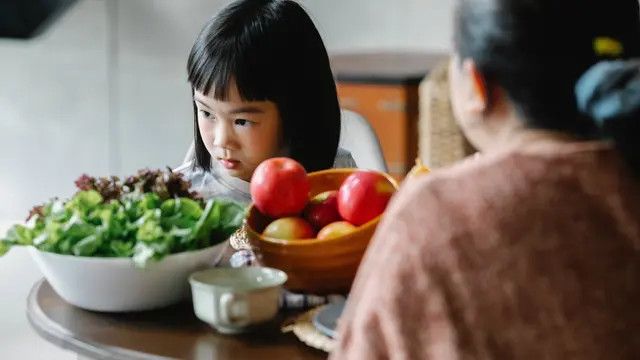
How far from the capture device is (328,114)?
189 centimetres

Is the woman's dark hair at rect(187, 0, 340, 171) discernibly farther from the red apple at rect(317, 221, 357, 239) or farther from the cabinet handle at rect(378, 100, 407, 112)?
the cabinet handle at rect(378, 100, 407, 112)

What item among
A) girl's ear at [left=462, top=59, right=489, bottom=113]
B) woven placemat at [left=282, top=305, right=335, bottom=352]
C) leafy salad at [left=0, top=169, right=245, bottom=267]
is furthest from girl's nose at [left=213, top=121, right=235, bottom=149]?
girl's ear at [left=462, top=59, right=489, bottom=113]

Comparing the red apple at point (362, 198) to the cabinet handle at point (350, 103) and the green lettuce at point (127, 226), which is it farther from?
the cabinet handle at point (350, 103)

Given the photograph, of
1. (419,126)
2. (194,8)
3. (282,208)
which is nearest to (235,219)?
(282,208)

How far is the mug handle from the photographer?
118cm

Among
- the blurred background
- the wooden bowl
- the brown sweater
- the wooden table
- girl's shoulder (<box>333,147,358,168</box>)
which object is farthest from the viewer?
the blurred background

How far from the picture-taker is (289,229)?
4.50 feet

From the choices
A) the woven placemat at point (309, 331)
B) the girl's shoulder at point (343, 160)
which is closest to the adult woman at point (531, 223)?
the woven placemat at point (309, 331)

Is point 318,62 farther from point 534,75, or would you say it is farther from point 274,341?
point 534,75

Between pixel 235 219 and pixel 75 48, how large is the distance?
2705 millimetres

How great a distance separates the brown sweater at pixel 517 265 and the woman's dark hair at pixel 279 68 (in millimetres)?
856

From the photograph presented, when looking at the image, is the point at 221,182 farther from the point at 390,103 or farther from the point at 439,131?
the point at 390,103

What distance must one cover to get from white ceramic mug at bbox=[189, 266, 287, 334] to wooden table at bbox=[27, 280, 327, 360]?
0.08 feet

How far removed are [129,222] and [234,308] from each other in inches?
8.3
